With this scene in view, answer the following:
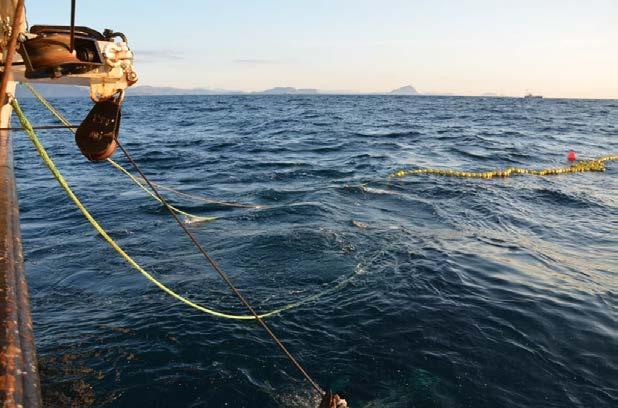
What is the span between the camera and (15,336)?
10.3 ft

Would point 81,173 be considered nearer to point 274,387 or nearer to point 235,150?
point 235,150

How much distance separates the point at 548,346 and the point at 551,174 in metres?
14.7

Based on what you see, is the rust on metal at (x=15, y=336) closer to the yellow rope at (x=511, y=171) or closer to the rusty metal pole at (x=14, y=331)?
the rusty metal pole at (x=14, y=331)

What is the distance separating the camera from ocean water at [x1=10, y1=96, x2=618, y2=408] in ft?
16.9

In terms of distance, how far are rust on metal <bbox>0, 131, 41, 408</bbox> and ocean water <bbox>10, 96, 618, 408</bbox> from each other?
148 centimetres

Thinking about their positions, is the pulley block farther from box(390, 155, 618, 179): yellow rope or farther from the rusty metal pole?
box(390, 155, 618, 179): yellow rope

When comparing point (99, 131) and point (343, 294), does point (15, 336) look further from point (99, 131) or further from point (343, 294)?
point (343, 294)

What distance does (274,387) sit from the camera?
5078mm

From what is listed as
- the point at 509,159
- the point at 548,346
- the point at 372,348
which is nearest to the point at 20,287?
the point at 372,348

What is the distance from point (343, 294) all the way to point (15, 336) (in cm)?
510

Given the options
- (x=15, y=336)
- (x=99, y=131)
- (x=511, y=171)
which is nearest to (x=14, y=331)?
(x=15, y=336)

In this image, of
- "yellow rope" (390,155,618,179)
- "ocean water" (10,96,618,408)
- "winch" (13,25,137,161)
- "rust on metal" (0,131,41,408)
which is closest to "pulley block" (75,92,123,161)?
"winch" (13,25,137,161)

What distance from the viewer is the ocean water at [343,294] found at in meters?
5.16

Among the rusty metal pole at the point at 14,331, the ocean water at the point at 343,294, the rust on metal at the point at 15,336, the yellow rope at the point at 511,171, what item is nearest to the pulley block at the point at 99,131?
the rusty metal pole at the point at 14,331
